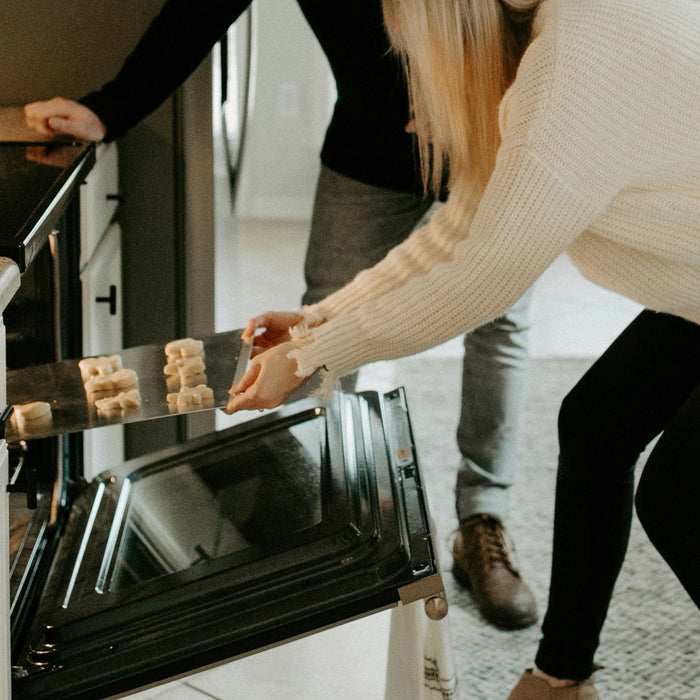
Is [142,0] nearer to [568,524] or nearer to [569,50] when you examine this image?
[569,50]

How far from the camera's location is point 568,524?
3.66 ft

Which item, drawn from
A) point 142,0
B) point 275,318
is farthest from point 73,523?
point 142,0

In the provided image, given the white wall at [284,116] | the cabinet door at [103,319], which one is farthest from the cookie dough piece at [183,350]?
the white wall at [284,116]

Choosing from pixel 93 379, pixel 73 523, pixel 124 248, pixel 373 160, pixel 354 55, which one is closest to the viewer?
pixel 93 379

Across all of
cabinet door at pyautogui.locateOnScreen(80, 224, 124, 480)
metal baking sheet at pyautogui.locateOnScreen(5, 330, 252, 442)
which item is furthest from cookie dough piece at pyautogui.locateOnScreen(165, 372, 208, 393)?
cabinet door at pyautogui.locateOnScreen(80, 224, 124, 480)

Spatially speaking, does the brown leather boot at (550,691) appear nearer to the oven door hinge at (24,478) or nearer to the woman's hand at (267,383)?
the woman's hand at (267,383)

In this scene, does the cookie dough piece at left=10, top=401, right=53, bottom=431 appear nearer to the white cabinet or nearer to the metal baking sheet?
the metal baking sheet

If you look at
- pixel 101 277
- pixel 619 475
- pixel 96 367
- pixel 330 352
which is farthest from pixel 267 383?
pixel 101 277

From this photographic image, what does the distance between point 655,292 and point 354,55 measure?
596 mm

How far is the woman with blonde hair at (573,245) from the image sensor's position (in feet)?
2.62

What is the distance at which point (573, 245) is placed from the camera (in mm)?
1045

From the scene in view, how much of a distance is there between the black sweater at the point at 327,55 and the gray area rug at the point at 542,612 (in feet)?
1.60

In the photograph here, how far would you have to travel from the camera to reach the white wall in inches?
158

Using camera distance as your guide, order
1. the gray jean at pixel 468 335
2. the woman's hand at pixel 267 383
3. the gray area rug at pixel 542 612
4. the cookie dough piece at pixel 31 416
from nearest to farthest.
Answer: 1. the cookie dough piece at pixel 31 416
2. the woman's hand at pixel 267 383
3. the gray area rug at pixel 542 612
4. the gray jean at pixel 468 335
